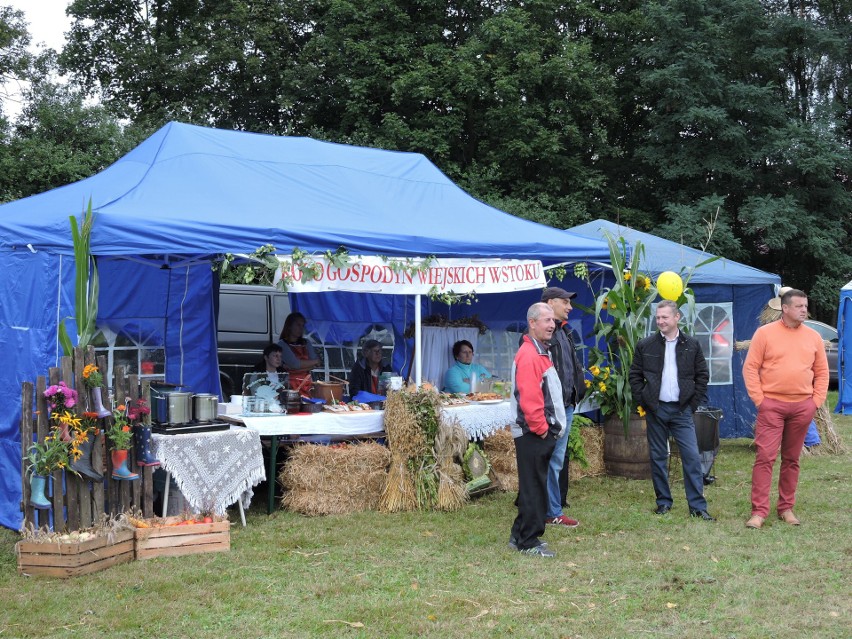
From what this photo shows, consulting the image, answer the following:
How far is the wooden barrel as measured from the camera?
8.93 meters

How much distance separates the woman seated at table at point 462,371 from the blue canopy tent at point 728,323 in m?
2.76

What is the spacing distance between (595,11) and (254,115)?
8.19m

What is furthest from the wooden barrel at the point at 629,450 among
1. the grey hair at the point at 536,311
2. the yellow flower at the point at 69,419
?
the yellow flower at the point at 69,419

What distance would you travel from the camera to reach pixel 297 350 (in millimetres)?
9516

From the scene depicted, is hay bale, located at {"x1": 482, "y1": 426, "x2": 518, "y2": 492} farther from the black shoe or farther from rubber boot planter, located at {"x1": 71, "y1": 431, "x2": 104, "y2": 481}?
A: rubber boot planter, located at {"x1": 71, "y1": 431, "x2": 104, "y2": 481}

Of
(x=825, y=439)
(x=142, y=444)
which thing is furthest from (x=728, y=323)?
(x=142, y=444)

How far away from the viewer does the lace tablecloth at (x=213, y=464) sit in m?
6.71

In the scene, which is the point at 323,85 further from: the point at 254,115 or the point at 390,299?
the point at 390,299

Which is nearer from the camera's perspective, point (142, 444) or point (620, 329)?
point (142, 444)

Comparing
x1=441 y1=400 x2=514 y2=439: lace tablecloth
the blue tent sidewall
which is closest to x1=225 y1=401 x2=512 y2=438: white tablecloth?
x1=441 y1=400 x2=514 y2=439: lace tablecloth

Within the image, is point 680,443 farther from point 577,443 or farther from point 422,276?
point 422,276

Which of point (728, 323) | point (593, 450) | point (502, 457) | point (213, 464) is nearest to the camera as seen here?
point (213, 464)

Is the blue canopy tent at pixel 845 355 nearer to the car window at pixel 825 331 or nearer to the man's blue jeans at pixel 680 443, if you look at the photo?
the car window at pixel 825 331

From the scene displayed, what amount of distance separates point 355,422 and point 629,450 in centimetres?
293
